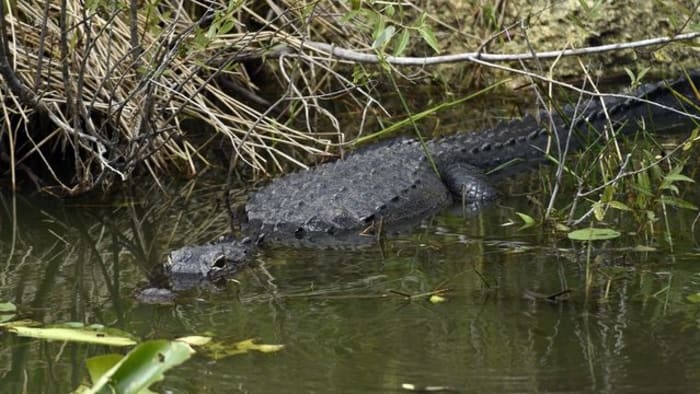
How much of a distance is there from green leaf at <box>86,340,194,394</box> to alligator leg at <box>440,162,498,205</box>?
3827 millimetres

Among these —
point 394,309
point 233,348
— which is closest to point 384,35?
point 394,309

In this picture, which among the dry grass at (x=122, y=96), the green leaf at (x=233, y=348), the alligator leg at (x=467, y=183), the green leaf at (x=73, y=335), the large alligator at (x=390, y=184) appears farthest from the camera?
the alligator leg at (x=467, y=183)

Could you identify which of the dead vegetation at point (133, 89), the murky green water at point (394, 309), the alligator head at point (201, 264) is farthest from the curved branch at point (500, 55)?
the alligator head at point (201, 264)

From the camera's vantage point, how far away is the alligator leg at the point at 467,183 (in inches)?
256

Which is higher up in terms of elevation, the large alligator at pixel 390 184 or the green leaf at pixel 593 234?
the green leaf at pixel 593 234

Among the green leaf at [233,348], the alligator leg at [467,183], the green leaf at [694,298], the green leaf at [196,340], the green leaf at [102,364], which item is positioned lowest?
the alligator leg at [467,183]

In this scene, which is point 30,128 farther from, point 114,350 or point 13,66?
point 114,350

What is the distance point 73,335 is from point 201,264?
1.01 meters

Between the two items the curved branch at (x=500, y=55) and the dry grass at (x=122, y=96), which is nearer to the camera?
the curved branch at (x=500, y=55)

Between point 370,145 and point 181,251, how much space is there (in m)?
2.58

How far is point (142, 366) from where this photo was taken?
278cm

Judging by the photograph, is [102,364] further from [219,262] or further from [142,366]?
[219,262]

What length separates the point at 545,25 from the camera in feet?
31.2

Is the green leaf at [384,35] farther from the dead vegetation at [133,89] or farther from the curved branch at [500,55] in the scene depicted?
the dead vegetation at [133,89]
